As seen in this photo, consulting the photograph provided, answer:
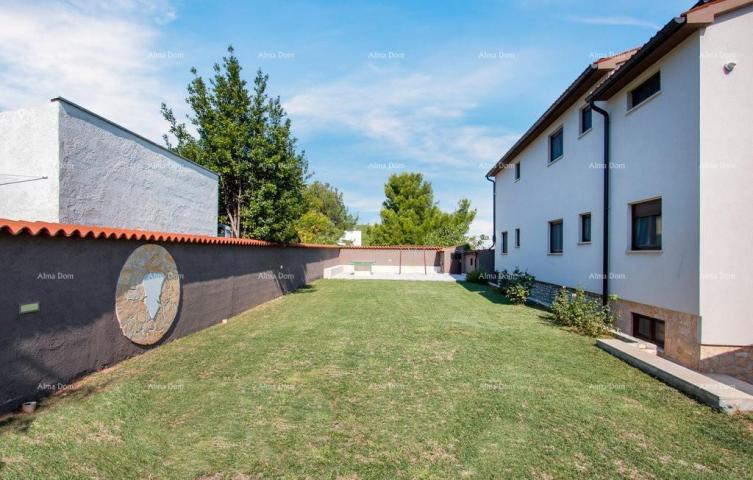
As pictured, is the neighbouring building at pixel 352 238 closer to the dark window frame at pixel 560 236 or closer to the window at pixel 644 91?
the dark window frame at pixel 560 236

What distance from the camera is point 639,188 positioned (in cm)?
693

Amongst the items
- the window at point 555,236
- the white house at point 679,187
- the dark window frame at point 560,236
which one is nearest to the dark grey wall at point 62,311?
the white house at point 679,187

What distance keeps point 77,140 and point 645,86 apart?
10514mm

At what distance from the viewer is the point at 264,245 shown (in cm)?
1131

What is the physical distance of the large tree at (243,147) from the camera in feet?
38.8

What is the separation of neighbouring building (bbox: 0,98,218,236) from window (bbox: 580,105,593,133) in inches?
424

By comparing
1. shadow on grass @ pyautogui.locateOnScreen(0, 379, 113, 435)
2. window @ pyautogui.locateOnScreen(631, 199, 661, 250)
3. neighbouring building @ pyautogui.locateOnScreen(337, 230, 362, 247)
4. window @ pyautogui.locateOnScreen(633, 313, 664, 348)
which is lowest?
shadow on grass @ pyautogui.locateOnScreen(0, 379, 113, 435)

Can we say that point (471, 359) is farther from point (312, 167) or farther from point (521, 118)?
point (521, 118)

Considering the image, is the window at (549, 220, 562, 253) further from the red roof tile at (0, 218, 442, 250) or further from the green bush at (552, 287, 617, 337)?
the red roof tile at (0, 218, 442, 250)

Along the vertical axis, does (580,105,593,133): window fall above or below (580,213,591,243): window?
above

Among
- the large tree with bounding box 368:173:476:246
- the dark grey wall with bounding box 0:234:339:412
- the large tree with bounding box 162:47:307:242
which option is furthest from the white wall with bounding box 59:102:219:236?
the large tree with bounding box 368:173:476:246

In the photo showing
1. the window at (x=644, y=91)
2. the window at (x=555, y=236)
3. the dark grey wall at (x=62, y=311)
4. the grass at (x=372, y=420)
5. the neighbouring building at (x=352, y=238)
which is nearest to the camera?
the grass at (x=372, y=420)

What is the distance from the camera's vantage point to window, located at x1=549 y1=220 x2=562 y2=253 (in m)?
11.0

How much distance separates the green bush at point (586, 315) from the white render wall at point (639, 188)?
0.50 metres
